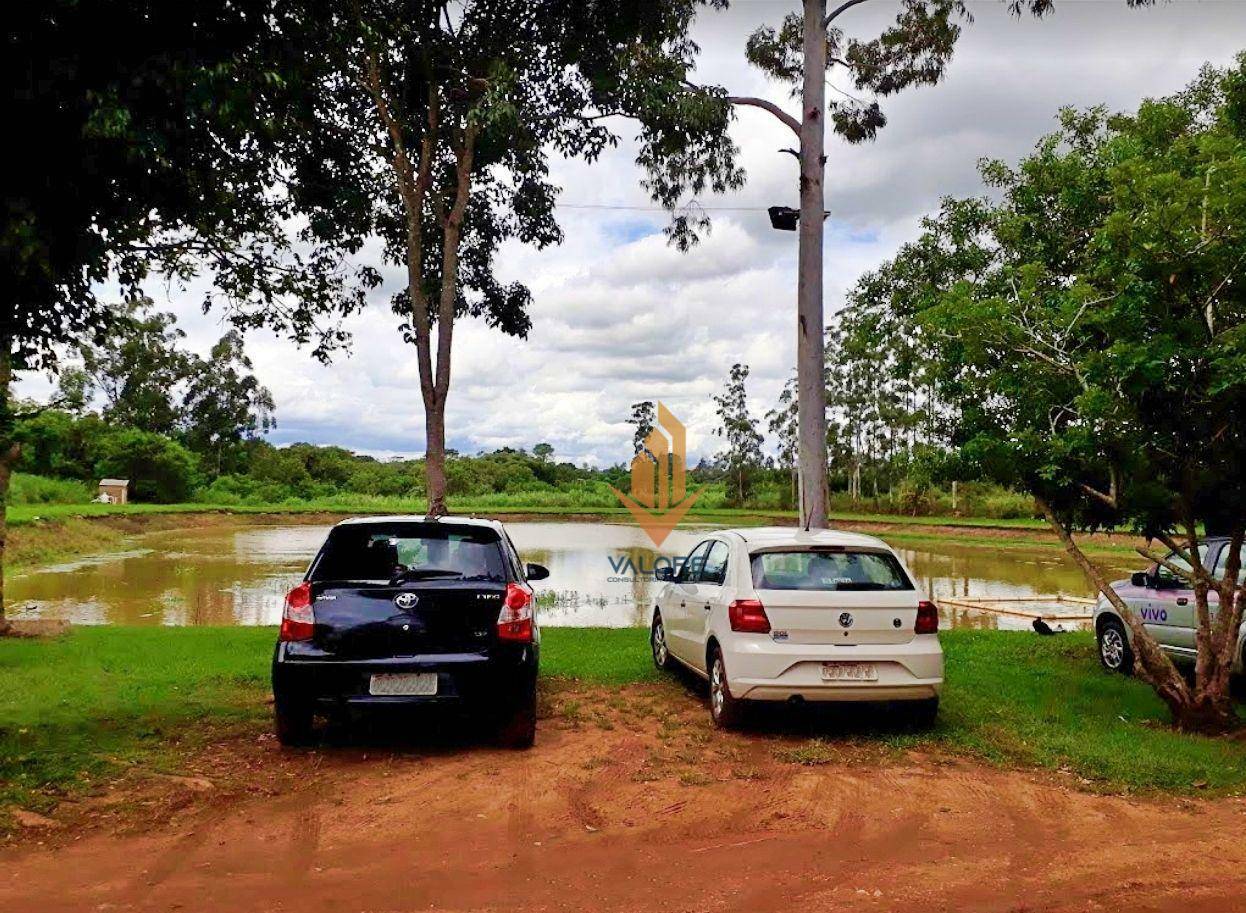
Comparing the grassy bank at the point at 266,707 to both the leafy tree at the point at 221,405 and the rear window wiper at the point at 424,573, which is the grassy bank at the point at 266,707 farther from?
the leafy tree at the point at 221,405

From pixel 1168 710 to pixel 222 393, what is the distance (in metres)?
68.2

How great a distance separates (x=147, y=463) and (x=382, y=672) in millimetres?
55961

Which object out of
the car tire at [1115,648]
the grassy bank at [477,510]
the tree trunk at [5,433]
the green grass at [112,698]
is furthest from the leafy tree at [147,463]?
the car tire at [1115,648]

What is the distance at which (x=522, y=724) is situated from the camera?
21.4 feet

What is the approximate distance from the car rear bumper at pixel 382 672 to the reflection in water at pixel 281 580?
872 centimetres

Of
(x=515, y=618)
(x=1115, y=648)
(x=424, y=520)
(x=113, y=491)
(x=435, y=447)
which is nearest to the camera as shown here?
(x=515, y=618)

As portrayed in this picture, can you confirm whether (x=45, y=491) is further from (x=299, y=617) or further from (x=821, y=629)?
(x=821, y=629)

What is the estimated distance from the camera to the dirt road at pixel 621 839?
4082mm

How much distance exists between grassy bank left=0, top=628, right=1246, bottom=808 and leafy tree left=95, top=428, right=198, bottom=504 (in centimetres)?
4769

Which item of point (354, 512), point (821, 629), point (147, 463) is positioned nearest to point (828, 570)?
point (821, 629)

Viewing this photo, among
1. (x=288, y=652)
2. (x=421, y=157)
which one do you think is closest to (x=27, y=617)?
(x=421, y=157)

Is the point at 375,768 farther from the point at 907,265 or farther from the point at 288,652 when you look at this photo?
the point at 907,265

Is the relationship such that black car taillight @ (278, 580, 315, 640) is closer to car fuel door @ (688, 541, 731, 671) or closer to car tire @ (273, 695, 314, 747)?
car tire @ (273, 695, 314, 747)

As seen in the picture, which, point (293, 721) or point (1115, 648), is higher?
point (293, 721)
